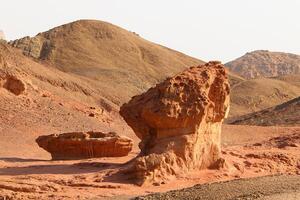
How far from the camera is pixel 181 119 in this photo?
17.5m

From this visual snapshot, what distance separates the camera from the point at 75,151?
20.1 m

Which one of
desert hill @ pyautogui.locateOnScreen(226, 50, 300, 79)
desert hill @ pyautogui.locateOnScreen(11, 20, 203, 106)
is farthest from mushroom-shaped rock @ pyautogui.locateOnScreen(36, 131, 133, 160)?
desert hill @ pyautogui.locateOnScreen(226, 50, 300, 79)

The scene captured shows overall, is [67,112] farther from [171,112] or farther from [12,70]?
[171,112]

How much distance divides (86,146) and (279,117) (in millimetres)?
26700

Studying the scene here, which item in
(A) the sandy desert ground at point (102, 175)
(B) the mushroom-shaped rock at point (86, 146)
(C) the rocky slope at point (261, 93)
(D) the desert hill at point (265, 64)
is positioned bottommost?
(A) the sandy desert ground at point (102, 175)

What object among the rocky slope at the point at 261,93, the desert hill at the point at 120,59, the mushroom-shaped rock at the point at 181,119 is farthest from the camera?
the rocky slope at the point at 261,93

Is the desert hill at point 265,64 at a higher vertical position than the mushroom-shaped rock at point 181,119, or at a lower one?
higher

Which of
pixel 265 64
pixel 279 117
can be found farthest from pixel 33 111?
pixel 265 64

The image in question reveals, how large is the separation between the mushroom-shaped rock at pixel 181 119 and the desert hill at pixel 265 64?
10055 centimetres

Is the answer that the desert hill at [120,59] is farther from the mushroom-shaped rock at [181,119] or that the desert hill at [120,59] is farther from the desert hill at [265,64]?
the mushroom-shaped rock at [181,119]

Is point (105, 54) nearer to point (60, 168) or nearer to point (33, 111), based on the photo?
point (33, 111)

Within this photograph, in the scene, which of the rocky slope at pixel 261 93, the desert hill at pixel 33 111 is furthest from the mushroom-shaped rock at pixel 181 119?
the rocky slope at pixel 261 93

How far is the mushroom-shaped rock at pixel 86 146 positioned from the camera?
19.9m

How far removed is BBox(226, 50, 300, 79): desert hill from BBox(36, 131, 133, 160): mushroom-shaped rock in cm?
9942
